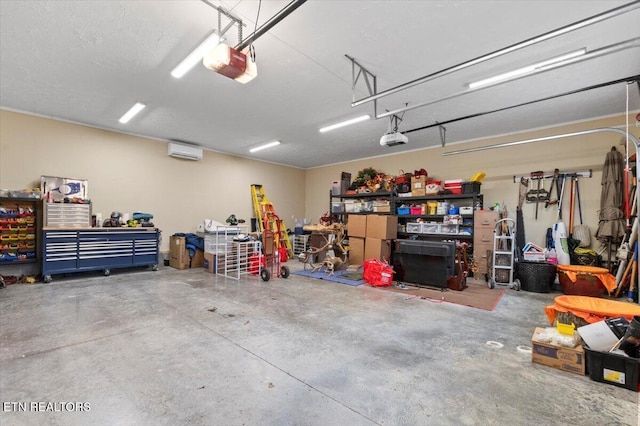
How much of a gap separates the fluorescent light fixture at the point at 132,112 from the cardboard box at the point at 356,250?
525cm

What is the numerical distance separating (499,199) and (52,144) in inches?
384

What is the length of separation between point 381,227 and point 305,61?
4161mm

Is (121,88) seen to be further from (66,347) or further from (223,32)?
(66,347)

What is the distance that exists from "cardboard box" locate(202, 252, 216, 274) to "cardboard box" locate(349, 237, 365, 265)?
3.29m

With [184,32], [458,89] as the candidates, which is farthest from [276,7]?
[458,89]

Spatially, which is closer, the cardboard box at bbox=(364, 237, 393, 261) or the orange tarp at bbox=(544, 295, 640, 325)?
the orange tarp at bbox=(544, 295, 640, 325)

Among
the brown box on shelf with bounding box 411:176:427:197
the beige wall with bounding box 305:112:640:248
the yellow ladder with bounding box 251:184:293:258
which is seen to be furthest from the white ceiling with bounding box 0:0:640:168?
the yellow ladder with bounding box 251:184:293:258

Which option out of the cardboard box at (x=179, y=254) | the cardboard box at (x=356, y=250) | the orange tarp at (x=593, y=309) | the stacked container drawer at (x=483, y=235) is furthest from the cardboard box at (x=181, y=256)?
the orange tarp at (x=593, y=309)

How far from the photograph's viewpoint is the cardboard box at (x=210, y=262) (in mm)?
6316

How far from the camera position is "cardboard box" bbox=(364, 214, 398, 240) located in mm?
6516

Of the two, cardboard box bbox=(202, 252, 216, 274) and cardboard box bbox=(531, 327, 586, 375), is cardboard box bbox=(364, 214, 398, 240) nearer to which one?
cardboard box bbox=(202, 252, 216, 274)

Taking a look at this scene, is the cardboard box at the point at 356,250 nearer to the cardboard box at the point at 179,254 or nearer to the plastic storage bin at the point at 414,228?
the plastic storage bin at the point at 414,228

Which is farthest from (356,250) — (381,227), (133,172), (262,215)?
(133,172)

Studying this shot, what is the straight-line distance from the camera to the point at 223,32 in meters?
2.86
